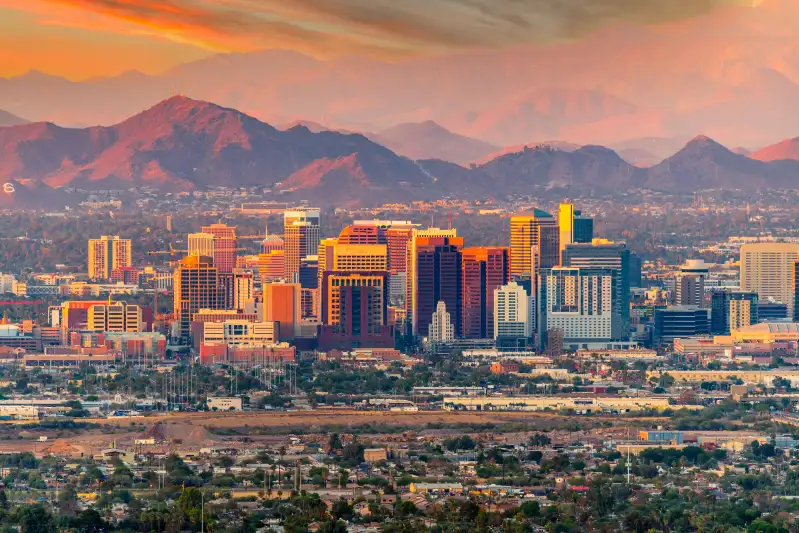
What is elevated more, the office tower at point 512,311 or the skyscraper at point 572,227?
the skyscraper at point 572,227

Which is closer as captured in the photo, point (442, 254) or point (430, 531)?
point (430, 531)

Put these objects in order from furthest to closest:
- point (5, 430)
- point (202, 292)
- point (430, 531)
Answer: point (202, 292) → point (5, 430) → point (430, 531)

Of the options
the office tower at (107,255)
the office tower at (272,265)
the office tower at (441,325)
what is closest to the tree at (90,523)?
the office tower at (441,325)

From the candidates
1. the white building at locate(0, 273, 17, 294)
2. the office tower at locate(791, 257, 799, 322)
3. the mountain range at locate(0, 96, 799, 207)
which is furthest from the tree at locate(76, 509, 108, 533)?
→ the mountain range at locate(0, 96, 799, 207)

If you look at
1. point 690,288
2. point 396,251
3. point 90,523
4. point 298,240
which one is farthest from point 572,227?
point 90,523

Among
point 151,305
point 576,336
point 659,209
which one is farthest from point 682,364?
point 659,209

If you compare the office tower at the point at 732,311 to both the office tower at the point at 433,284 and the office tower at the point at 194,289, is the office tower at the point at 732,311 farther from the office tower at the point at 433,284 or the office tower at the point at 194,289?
the office tower at the point at 194,289

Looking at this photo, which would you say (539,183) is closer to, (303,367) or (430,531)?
(303,367)

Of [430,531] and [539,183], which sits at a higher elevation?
[539,183]
